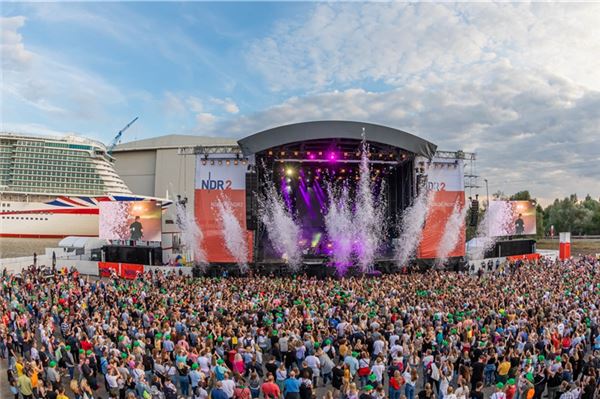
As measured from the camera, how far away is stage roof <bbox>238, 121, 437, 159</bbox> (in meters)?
22.6

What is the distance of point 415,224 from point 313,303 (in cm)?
1403

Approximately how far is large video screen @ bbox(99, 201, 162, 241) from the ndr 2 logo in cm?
693

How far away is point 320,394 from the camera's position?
8.69 meters

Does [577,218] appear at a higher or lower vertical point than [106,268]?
higher

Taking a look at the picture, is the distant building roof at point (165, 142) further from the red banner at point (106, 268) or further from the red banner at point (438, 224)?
the red banner at point (438, 224)

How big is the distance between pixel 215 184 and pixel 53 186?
144ft

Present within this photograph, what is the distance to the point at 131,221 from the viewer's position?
3020 centimetres

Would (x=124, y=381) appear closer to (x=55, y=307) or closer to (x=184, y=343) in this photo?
(x=184, y=343)

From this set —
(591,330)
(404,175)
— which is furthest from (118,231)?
(591,330)

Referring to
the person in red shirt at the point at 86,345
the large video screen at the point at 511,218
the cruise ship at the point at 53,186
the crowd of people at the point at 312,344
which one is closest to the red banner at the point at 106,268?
the crowd of people at the point at 312,344

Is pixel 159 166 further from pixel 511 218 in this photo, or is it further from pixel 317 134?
pixel 511 218

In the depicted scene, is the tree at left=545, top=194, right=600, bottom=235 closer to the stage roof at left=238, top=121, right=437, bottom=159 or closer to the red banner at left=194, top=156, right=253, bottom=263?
the stage roof at left=238, top=121, right=437, bottom=159

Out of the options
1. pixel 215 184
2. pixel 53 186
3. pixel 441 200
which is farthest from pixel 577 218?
pixel 53 186

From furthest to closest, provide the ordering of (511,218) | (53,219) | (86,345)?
(53,219) → (511,218) → (86,345)
